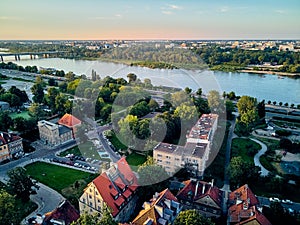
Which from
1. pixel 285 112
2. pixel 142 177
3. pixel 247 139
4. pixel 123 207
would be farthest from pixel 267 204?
pixel 285 112

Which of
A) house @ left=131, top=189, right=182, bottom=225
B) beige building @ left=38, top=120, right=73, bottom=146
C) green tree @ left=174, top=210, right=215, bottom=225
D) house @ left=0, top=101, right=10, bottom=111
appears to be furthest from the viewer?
house @ left=0, top=101, right=10, bottom=111

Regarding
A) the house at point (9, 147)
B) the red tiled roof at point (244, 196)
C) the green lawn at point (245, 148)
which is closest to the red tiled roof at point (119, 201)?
the red tiled roof at point (244, 196)

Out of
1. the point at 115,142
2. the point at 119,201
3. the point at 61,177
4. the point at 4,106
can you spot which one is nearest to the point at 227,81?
the point at 115,142

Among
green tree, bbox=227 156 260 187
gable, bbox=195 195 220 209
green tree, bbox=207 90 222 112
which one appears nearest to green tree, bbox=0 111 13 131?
gable, bbox=195 195 220 209

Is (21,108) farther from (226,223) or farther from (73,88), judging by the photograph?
(226,223)

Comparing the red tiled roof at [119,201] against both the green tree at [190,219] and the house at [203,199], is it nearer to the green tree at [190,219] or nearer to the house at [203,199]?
the house at [203,199]

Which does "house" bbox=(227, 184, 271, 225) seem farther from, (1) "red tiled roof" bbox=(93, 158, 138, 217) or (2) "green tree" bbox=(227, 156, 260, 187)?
(1) "red tiled roof" bbox=(93, 158, 138, 217)
